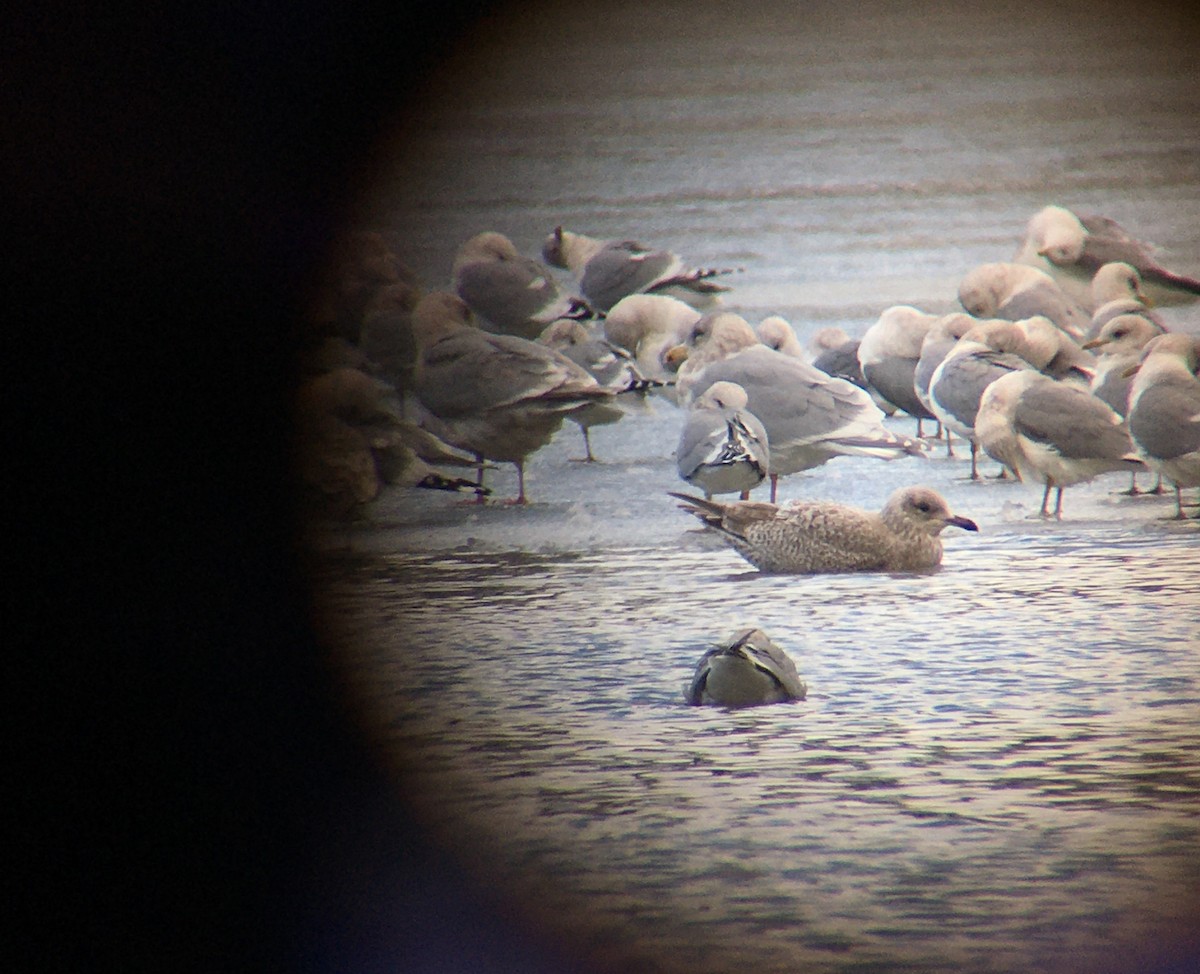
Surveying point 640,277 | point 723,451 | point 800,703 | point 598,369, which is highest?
point 640,277

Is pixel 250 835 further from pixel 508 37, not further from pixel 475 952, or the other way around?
pixel 508 37

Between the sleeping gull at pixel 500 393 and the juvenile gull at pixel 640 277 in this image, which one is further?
the juvenile gull at pixel 640 277

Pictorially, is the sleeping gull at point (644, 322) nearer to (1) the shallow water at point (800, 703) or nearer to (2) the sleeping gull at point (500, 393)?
(1) the shallow water at point (800, 703)

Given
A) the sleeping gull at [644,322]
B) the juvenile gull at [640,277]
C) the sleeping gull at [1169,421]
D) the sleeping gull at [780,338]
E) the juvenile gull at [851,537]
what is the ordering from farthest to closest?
the juvenile gull at [640,277]
the sleeping gull at [644,322]
the sleeping gull at [780,338]
the sleeping gull at [1169,421]
the juvenile gull at [851,537]

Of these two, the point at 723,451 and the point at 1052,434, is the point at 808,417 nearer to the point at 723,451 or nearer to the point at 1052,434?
the point at 723,451

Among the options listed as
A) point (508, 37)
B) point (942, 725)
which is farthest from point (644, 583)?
point (508, 37)

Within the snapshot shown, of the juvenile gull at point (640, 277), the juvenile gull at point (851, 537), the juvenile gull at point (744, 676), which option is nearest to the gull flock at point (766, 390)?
the juvenile gull at point (851, 537)

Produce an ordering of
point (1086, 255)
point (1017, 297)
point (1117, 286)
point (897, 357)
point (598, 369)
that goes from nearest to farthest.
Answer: point (897, 357), point (598, 369), point (1017, 297), point (1117, 286), point (1086, 255)

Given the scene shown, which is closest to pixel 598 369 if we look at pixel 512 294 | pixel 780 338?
pixel 780 338
